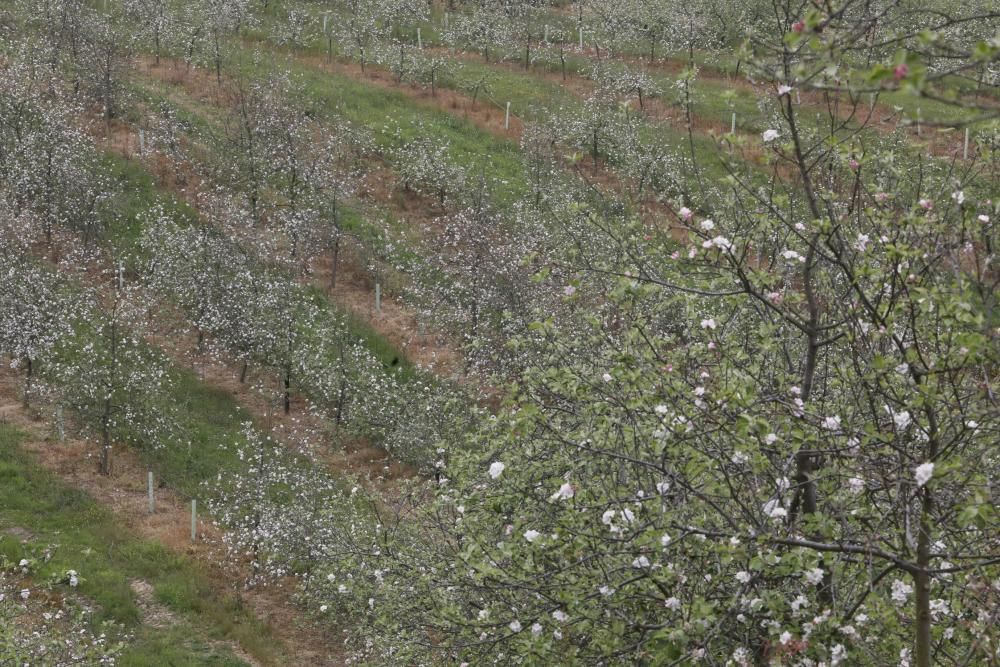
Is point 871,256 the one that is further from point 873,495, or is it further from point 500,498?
point 500,498

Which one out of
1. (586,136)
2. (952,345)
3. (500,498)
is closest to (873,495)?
(952,345)

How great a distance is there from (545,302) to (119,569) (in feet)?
45.3

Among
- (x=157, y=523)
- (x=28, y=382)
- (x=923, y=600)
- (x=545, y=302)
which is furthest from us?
(x=545, y=302)

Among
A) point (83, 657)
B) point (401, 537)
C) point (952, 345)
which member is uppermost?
point (952, 345)

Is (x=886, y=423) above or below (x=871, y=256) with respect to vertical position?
below

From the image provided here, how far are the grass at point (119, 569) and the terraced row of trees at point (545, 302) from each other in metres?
1.54

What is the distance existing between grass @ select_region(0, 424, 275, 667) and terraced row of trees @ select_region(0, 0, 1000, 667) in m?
1.54

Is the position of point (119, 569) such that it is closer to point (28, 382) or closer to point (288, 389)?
point (28, 382)

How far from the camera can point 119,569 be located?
861 inches

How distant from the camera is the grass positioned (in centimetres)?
2005

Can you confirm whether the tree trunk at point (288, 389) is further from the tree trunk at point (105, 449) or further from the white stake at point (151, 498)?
the white stake at point (151, 498)

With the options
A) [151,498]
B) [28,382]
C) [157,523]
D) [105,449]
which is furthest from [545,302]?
[28,382]

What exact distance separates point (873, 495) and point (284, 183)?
34.9 meters

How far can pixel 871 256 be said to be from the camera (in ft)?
30.3
